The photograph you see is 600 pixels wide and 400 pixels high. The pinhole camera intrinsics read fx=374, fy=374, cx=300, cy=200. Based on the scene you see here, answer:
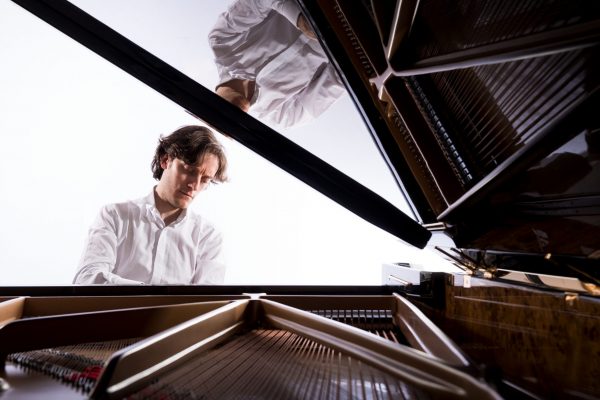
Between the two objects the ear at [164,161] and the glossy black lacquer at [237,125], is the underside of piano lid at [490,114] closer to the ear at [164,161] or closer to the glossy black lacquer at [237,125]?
the glossy black lacquer at [237,125]

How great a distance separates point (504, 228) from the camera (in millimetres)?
1286

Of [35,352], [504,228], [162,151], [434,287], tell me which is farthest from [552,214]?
[162,151]

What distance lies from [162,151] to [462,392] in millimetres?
3891

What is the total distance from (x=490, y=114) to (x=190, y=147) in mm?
3133

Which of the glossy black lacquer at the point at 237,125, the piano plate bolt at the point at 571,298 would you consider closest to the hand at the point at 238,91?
the glossy black lacquer at the point at 237,125

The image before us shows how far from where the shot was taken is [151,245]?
4059mm

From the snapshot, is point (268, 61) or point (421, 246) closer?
point (421, 246)

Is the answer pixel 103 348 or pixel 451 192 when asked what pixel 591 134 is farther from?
pixel 103 348

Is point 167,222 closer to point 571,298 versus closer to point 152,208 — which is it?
point 152,208

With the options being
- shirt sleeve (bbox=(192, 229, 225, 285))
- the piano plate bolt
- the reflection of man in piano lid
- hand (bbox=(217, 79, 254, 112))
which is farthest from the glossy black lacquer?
shirt sleeve (bbox=(192, 229, 225, 285))

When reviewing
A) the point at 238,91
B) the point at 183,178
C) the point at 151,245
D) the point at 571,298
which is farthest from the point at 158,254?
the point at 571,298

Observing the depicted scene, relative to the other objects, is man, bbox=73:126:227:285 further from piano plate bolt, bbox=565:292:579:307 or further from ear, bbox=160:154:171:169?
piano plate bolt, bbox=565:292:579:307

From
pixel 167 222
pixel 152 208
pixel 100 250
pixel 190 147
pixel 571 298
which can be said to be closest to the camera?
pixel 571 298

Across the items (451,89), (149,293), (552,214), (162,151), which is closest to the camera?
(552,214)
